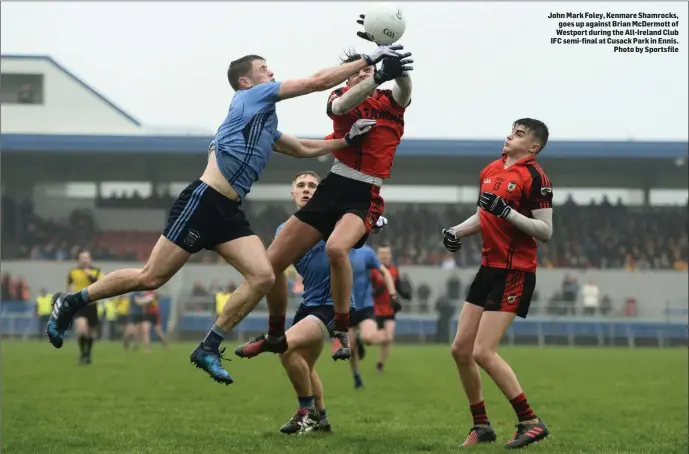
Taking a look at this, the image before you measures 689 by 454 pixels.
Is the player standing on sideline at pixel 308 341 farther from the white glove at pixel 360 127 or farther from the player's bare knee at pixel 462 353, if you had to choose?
the player's bare knee at pixel 462 353

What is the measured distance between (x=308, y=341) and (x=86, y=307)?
12.3 m

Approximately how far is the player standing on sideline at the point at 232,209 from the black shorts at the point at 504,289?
6.36ft

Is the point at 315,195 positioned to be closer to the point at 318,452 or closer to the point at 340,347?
the point at 340,347

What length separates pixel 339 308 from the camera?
32.7 feet

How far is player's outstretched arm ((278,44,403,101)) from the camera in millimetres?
9133

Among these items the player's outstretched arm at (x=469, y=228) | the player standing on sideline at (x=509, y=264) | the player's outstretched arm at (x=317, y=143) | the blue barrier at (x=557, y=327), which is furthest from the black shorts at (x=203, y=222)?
the blue barrier at (x=557, y=327)

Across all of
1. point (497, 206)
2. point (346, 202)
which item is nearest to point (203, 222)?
point (346, 202)

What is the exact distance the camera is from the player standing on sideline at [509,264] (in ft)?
31.5

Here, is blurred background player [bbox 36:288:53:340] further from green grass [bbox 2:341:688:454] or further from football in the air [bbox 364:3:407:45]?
football in the air [bbox 364:3:407:45]

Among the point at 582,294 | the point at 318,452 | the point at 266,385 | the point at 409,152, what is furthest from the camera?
the point at 409,152

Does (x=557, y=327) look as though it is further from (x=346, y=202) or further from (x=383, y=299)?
(x=346, y=202)

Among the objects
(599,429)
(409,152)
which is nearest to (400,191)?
(409,152)

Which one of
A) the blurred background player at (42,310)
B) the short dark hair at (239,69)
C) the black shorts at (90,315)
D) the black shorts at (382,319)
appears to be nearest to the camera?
the short dark hair at (239,69)

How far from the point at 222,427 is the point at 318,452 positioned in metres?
2.73
